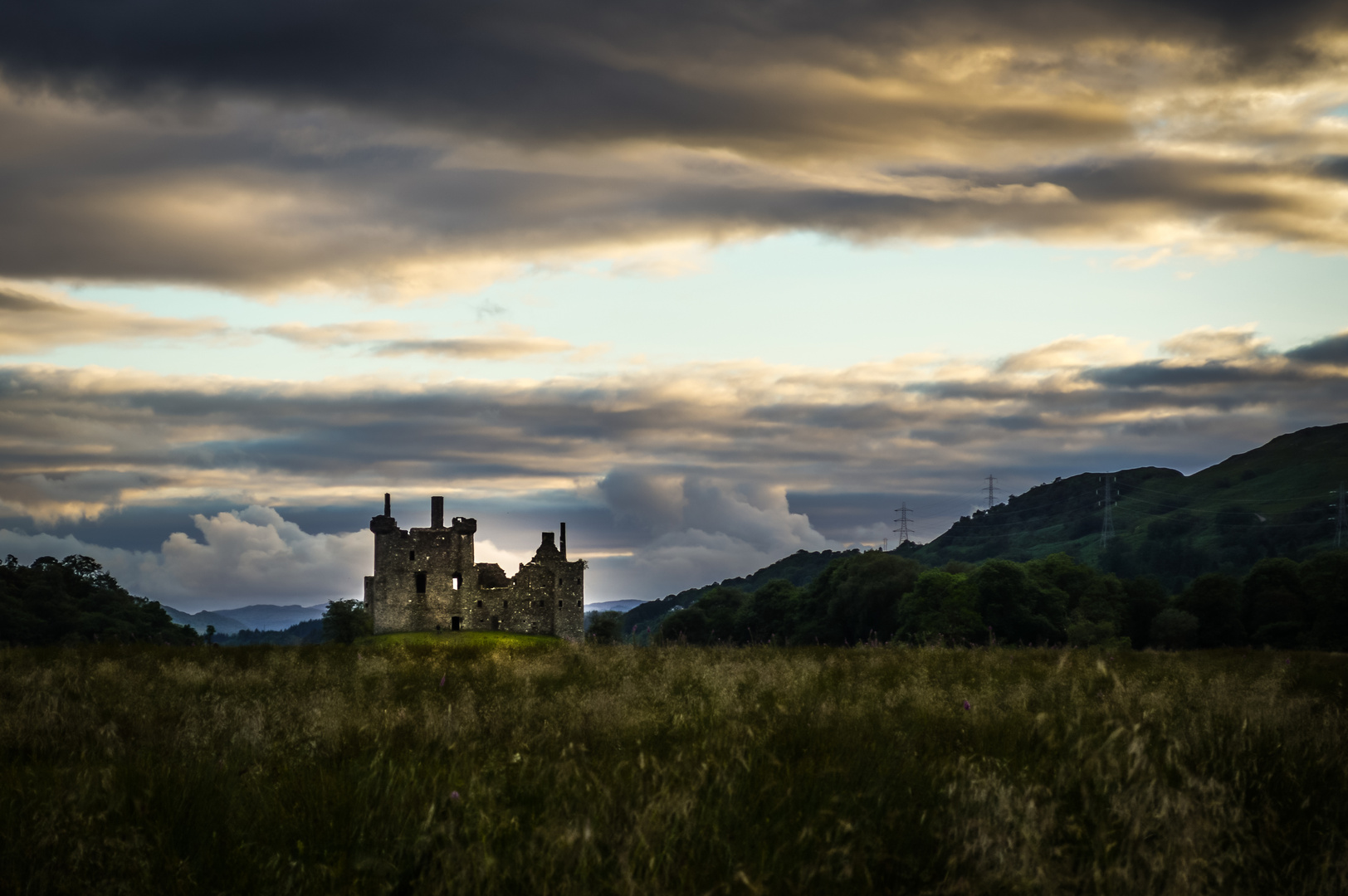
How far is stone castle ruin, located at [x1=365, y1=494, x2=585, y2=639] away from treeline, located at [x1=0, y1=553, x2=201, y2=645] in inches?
763

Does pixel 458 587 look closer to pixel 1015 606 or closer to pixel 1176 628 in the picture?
pixel 1015 606

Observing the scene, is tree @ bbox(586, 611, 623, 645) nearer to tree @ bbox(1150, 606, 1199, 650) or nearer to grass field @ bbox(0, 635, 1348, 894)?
tree @ bbox(1150, 606, 1199, 650)

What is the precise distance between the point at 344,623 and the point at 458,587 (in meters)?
20.2

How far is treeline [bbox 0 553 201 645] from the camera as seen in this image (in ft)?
275

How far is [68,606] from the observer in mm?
90750

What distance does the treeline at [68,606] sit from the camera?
83.9 metres

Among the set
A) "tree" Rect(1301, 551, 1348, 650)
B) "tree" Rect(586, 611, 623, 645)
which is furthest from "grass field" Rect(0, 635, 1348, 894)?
"tree" Rect(586, 611, 623, 645)

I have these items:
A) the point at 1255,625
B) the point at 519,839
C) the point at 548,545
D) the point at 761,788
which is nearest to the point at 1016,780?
the point at 761,788

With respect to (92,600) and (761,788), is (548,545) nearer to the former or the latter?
(92,600)

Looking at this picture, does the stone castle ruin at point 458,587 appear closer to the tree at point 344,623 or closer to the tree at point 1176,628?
the tree at point 344,623

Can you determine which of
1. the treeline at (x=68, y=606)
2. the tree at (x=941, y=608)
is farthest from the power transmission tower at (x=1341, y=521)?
the treeline at (x=68, y=606)

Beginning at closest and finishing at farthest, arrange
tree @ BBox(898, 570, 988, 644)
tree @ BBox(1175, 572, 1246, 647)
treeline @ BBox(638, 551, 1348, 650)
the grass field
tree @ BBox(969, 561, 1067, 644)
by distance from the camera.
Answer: the grass field, treeline @ BBox(638, 551, 1348, 650), tree @ BBox(1175, 572, 1246, 647), tree @ BBox(898, 570, 988, 644), tree @ BBox(969, 561, 1067, 644)

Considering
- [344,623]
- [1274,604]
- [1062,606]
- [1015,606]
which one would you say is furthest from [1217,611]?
[344,623]

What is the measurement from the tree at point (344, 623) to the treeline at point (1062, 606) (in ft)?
96.8
